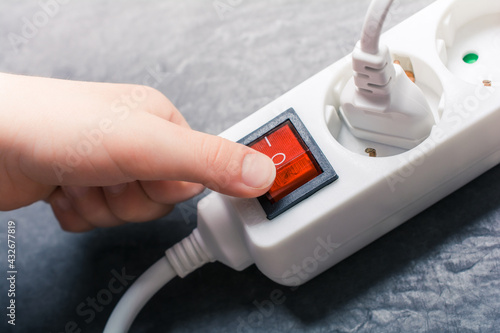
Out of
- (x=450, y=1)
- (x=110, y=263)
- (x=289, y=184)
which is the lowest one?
(x=110, y=263)

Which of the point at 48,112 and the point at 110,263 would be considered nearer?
the point at 48,112

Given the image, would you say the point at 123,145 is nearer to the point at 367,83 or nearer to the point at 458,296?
the point at 367,83

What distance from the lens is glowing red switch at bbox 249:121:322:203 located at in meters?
0.64

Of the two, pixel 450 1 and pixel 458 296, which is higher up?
pixel 450 1

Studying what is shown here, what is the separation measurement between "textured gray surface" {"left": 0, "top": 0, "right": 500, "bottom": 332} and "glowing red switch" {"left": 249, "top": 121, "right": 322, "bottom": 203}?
14 cm

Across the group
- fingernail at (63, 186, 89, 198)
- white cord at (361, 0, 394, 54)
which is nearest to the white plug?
white cord at (361, 0, 394, 54)

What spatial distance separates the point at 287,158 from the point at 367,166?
0.08 m

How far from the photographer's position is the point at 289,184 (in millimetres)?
640

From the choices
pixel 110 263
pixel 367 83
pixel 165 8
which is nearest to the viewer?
pixel 367 83

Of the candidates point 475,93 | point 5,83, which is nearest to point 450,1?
point 475,93

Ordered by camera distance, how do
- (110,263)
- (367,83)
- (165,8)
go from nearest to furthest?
A: (367,83) < (110,263) < (165,8)

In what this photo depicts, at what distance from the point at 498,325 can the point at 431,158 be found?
195mm

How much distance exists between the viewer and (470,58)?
27.7 inches

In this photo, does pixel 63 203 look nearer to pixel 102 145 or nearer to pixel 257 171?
pixel 102 145
